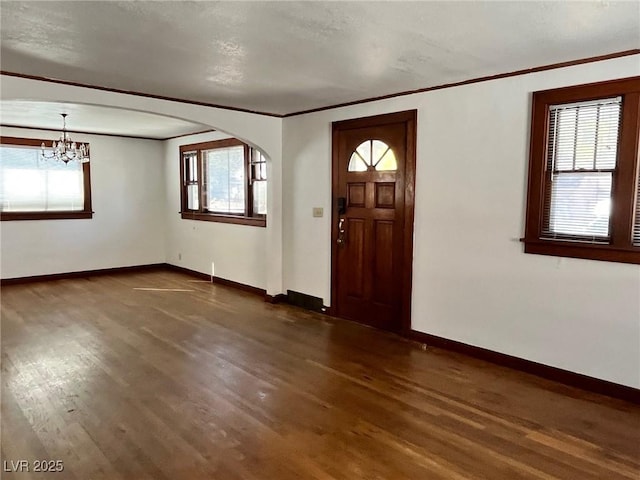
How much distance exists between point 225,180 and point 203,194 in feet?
2.23

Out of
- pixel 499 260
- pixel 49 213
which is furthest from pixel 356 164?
pixel 49 213

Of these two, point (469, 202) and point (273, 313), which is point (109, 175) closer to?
point (273, 313)

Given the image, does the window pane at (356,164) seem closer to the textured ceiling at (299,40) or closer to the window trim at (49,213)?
the textured ceiling at (299,40)

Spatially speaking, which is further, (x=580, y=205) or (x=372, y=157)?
(x=372, y=157)

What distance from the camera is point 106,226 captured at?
773cm

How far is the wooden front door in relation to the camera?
14.6 ft

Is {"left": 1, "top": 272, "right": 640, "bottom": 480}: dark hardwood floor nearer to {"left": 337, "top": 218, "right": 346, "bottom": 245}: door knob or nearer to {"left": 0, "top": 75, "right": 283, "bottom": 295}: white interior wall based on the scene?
{"left": 337, "top": 218, "right": 346, "bottom": 245}: door knob

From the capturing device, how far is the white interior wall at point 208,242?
21.0ft

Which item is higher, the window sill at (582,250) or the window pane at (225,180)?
the window pane at (225,180)

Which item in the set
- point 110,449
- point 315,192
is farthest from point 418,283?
point 110,449

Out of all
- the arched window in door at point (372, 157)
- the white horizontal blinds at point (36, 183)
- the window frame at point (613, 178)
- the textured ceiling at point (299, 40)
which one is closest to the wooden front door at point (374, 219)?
the arched window in door at point (372, 157)

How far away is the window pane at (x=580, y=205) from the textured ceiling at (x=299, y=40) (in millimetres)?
852

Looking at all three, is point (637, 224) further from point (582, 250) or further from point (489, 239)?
point (489, 239)

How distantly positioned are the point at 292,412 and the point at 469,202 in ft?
7.45
